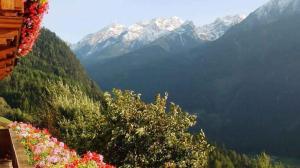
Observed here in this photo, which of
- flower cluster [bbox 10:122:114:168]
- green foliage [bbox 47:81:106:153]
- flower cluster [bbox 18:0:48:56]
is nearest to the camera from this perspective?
flower cluster [bbox 18:0:48:56]

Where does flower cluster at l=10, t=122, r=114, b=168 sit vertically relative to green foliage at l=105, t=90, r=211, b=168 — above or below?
above

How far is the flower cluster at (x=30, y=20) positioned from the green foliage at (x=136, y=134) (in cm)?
1771

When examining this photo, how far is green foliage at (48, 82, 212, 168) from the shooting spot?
2589cm

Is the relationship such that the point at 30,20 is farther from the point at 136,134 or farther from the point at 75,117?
the point at 75,117

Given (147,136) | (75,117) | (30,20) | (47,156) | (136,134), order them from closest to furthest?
(30,20) < (47,156) < (136,134) < (147,136) < (75,117)

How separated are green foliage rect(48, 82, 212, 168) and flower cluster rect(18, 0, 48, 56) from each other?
17.7 m

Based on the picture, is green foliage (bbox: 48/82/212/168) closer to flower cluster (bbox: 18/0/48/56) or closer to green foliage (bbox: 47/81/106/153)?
green foliage (bbox: 47/81/106/153)

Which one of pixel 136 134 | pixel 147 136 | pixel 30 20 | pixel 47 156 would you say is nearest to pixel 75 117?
pixel 136 134

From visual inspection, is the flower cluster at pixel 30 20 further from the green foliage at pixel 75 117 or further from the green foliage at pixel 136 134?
the green foliage at pixel 75 117

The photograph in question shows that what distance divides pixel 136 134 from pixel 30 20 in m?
19.5

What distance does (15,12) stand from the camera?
4.21 m

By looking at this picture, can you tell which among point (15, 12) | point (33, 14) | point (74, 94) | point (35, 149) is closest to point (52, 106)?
point (74, 94)

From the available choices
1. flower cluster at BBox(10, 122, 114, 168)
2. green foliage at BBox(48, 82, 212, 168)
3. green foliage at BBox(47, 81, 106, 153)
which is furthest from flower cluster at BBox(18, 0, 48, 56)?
green foliage at BBox(47, 81, 106, 153)

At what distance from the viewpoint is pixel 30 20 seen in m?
6.82
